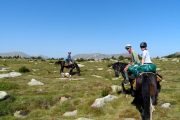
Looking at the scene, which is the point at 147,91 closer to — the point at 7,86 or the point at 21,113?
the point at 21,113

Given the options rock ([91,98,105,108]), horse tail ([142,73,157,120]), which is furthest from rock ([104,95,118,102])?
horse tail ([142,73,157,120])

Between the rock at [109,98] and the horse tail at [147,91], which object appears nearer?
the horse tail at [147,91]

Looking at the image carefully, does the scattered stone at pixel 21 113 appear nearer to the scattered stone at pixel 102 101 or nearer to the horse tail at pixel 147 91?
the scattered stone at pixel 102 101

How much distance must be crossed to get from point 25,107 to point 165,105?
856cm

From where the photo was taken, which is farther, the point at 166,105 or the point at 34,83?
the point at 34,83

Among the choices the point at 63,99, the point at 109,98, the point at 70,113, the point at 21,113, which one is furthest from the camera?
the point at 63,99

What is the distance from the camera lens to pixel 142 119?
1839cm

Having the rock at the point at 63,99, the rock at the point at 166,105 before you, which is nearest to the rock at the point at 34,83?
the rock at the point at 63,99

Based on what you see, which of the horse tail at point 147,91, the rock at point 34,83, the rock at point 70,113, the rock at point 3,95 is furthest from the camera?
the rock at point 34,83

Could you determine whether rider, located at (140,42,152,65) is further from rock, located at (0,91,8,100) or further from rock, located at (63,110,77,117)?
rock, located at (0,91,8,100)

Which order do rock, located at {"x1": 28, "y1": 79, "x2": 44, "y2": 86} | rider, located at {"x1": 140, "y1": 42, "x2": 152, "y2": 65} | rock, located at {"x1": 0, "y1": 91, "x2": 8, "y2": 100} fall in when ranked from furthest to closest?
1. rock, located at {"x1": 28, "y1": 79, "x2": 44, "y2": 86}
2. rock, located at {"x1": 0, "y1": 91, "x2": 8, "y2": 100}
3. rider, located at {"x1": 140, "y1": 42, "x2": 152, "y2": 65}

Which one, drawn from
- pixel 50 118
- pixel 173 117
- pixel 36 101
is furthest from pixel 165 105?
pixel 36 101

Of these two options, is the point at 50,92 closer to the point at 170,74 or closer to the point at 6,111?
the point at 6,111

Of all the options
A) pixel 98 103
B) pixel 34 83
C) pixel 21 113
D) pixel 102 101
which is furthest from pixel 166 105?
Result: pixel 34 83
